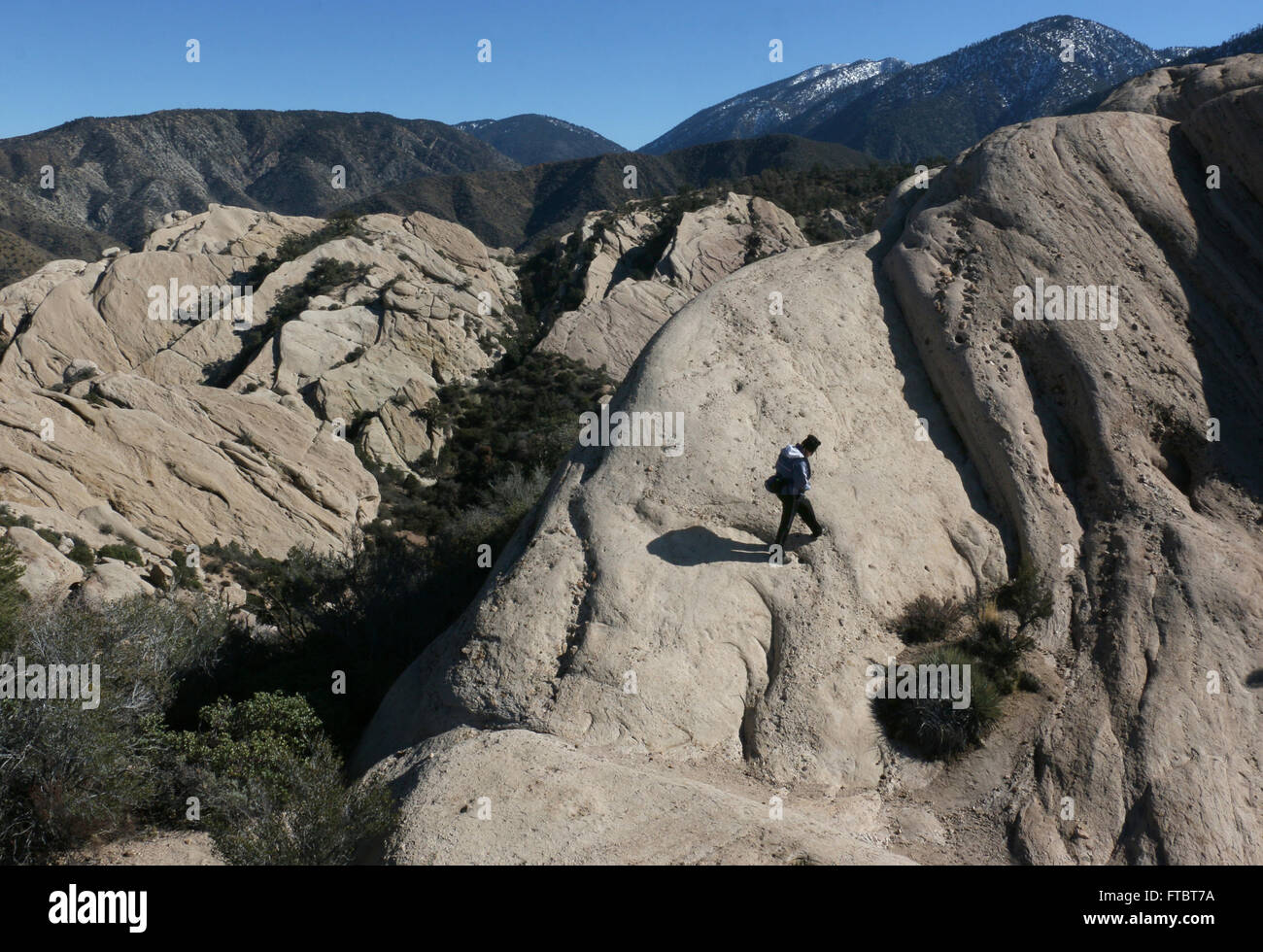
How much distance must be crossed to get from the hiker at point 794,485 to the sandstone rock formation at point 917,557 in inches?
15.4

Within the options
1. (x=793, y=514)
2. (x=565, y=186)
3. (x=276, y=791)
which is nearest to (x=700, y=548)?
(x=793, y=514)

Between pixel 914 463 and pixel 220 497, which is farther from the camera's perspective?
pixel 220 497

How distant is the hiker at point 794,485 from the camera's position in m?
8.57

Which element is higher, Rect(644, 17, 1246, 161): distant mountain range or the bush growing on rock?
Rect(644, 17, 1246, 161): distant mountain range

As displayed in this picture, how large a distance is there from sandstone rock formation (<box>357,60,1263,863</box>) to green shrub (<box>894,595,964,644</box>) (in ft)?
0.85

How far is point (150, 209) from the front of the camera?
11262cm

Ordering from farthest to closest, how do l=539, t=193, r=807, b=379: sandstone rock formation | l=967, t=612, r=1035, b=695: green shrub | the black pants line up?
1. l=539, t=193, r=807, b=379: sandstone rock formation
2. the black pants
3. l=967, t=612, r=1035, b=695: green shrub

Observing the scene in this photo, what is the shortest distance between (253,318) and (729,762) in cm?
3500

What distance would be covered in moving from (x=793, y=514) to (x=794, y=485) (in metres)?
0.29

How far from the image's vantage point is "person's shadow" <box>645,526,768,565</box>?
8859 millimetres

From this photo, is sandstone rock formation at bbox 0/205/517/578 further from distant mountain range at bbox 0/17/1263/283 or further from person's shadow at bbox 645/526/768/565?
distant mountain range at bbox 0/17/1263/283

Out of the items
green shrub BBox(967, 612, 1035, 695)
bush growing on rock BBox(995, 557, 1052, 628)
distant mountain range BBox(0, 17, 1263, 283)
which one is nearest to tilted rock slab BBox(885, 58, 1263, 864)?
bush growing on rock BBox(995, 557, 1052, 628)

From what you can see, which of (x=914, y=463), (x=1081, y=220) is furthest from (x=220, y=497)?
(x=1081, y=220)

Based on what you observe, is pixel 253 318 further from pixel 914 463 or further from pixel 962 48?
pixel 962 48
